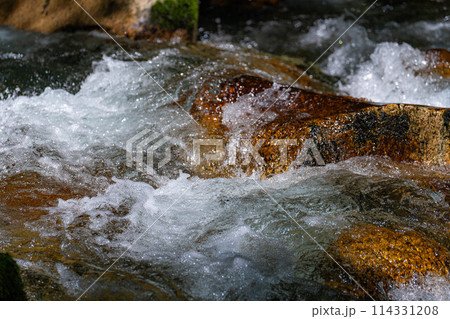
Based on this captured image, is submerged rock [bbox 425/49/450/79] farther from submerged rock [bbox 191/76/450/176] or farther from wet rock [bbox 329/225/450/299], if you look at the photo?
wet rock [bbox 329/225/450/299]

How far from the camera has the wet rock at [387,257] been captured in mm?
2484

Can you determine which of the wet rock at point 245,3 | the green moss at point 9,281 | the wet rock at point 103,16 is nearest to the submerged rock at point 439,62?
the wet rock at point 103,16

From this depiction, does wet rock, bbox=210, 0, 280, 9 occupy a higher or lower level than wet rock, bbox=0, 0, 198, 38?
lower

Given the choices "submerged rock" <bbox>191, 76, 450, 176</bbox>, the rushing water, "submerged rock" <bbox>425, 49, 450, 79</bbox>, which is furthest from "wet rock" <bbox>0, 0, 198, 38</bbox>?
"submerged rock" <bbox>425, 49, 450, 79</bbox>

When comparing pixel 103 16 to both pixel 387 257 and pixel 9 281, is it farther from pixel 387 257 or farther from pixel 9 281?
pixel 387 257

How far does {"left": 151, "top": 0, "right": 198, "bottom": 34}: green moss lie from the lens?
6211 millimetres

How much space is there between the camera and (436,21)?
7.69m

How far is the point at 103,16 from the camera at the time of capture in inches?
238

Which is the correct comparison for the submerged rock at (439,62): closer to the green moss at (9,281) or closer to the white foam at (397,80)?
the white foam at (397,80)

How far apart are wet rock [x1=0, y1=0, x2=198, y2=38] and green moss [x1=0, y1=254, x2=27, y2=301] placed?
14.8 ft

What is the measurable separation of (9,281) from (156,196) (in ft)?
4.67
